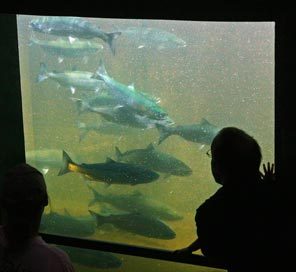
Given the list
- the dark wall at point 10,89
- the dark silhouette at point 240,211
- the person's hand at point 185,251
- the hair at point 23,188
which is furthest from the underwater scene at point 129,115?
the hair at point 23,188

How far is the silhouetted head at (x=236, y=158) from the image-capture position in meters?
1.30

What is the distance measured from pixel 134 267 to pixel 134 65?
775cm

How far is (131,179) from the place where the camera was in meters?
3.70

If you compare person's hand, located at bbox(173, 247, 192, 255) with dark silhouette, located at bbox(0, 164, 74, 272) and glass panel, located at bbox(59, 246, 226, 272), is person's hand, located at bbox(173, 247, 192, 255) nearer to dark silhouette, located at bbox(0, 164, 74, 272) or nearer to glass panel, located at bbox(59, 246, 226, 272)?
dark silhouette, located at bbox(0, 164, 74, 272)

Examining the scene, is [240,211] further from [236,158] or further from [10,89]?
[10,89]

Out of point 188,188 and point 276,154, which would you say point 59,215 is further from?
point 188,188

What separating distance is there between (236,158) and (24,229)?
549 millimetres

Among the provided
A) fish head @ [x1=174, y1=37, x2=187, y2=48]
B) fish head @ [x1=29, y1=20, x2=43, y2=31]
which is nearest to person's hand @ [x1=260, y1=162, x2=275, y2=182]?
fish head @ [x1=29, y1=20, x2=43, y2=31]

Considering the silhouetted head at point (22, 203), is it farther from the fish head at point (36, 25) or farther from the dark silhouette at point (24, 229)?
the fish head at point (36, 25)

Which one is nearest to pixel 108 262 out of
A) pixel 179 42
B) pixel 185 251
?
pixel 185 251

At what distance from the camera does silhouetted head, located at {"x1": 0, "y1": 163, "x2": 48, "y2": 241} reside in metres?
1.09

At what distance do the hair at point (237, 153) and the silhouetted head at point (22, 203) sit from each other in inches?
18.5

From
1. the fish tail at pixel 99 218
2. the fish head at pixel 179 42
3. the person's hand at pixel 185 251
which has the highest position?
the fish head at pixel 179 42

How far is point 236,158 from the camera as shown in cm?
130
